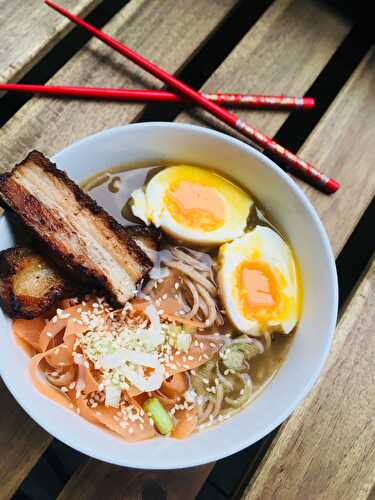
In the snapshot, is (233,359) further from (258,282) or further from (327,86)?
(327,86)

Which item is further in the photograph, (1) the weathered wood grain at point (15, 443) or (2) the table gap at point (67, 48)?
(2) the table gap at point (67, 48)

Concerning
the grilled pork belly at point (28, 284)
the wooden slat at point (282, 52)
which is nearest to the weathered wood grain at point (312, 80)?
the wooden slat at point (282, 52)

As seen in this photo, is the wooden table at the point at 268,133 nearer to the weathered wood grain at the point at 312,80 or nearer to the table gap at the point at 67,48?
the weathered wood grain at the point at 312,80

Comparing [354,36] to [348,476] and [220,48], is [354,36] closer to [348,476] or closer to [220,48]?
[220,48]

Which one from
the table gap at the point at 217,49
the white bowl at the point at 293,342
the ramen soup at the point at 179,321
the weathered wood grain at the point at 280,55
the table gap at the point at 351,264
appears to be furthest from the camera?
the table gap at the point at 217,49

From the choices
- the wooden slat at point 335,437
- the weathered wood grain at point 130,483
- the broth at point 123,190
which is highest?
the broth at point 123,190

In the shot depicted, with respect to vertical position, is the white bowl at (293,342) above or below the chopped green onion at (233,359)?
above

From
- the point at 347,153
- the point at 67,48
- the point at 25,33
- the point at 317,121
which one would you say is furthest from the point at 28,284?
the point at 317,121

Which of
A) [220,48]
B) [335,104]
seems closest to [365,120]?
[335,104]
